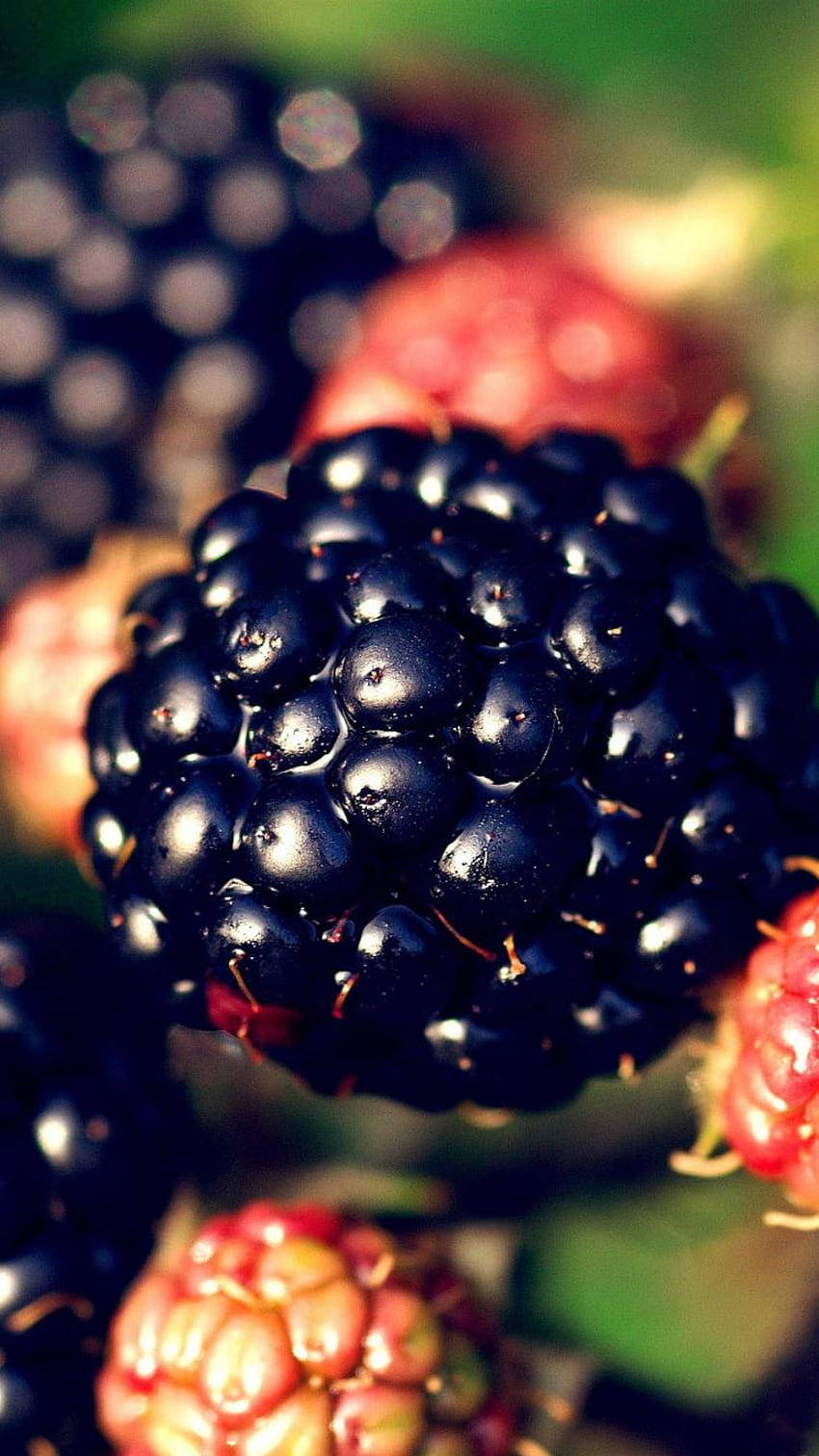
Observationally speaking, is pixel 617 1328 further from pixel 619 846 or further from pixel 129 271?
pixel 129 271

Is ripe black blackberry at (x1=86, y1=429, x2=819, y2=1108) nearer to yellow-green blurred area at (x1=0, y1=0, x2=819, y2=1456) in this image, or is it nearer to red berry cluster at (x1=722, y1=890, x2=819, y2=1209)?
red berry cluster at (x1=722, y1=890, x2=819, y2=1209)

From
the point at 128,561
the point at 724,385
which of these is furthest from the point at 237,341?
the point at 724,385

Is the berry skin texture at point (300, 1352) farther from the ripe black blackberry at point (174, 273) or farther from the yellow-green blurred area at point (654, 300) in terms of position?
the ripe black blackberry at point (174, 273)

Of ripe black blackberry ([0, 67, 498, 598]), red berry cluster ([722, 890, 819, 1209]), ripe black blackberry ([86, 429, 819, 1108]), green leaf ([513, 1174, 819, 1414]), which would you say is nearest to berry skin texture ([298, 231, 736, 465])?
ripe black blackberry ([0, 67, 498, 598])

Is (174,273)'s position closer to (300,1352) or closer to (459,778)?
(459,778)

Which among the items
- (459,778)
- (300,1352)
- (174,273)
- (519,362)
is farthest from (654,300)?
(300,1352)

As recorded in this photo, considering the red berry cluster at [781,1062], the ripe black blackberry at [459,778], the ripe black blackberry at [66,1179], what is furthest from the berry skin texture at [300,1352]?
the red berry cluster at [781,1062]
